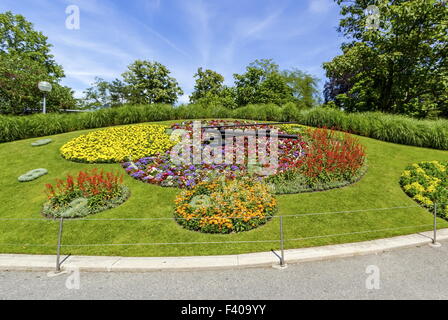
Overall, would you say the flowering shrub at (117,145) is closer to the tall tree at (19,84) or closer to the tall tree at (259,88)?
the tall tree at (19,84)

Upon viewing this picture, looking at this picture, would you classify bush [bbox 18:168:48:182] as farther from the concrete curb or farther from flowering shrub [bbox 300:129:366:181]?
flowering shrub [bbox 300:129:366:181]

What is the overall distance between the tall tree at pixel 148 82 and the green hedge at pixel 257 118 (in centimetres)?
3252

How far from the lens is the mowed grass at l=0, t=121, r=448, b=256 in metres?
5.54

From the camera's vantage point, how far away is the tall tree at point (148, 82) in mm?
50816

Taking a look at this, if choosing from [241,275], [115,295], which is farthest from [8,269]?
[241,275]

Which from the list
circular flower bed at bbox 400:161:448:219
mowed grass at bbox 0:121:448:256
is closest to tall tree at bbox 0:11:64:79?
mowed grass at bbox 0:121:448:256

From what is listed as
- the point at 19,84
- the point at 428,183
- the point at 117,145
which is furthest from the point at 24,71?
the point at 428,183

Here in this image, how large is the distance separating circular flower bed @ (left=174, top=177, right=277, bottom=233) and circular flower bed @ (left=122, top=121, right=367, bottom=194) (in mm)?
864

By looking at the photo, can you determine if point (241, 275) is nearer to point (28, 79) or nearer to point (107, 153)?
point (107, 153)

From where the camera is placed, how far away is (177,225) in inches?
255

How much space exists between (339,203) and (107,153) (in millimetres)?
11886

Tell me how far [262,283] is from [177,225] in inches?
127

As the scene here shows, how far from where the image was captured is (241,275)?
14.5 feet

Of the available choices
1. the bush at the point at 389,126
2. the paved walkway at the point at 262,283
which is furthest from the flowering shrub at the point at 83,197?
the bush at the point at 389,126
